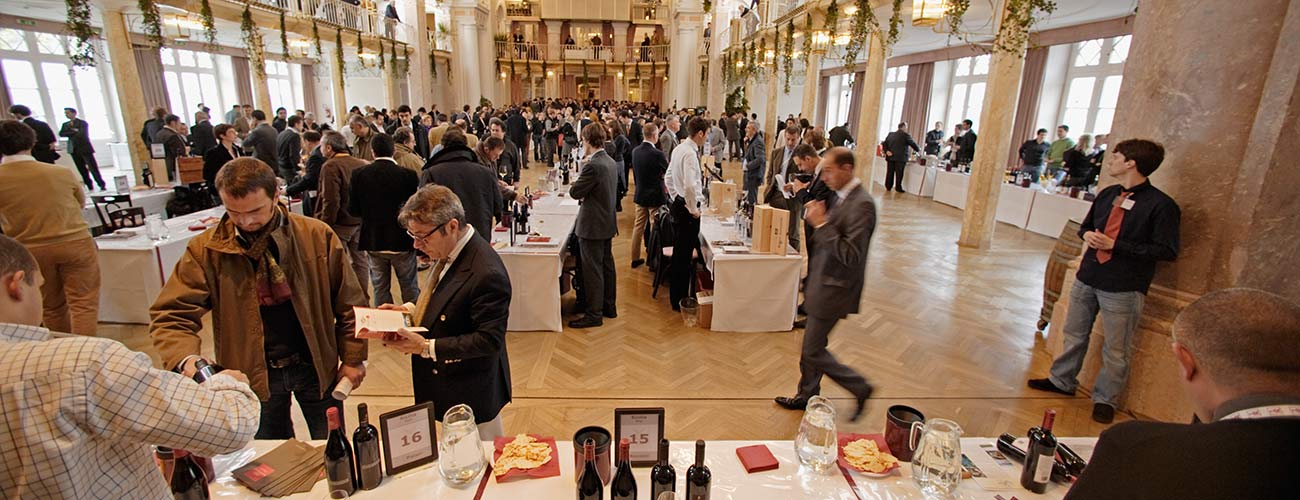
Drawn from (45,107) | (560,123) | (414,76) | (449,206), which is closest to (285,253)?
(449,206)

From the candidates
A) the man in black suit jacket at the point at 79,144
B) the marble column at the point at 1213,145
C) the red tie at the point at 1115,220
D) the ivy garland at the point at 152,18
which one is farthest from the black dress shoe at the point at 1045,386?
the man in black suit jacket at the point at 79,144

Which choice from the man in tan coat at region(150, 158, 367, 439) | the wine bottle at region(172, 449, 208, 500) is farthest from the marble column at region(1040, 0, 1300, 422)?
the wine bottle at region(172, 449, 208, 500)

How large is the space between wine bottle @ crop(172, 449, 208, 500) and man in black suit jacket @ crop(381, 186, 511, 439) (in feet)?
1.88

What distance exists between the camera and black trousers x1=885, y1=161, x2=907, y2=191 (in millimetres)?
11508

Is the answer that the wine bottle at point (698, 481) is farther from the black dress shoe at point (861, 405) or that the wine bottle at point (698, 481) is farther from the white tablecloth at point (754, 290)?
the white tablecloth at point (754, 290)

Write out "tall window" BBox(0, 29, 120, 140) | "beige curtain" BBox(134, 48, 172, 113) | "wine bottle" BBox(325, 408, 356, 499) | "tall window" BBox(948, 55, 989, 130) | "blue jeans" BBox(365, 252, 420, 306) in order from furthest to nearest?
"beige curtain" BBox(134, 48, 172, 113) < "tall window" BBox(948, 55, 989, 130) < "tall window" BBox(0, 29, 120, 140) < "blue jeans" BBox(365, 252, 420, 306) < "wine bottle" BBox(325, 408, 356, 499)

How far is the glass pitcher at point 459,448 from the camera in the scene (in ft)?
5.13

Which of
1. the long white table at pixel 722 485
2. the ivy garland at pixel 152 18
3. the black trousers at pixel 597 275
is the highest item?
the ivy garland at pixel 152 18

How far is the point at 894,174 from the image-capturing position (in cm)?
1170

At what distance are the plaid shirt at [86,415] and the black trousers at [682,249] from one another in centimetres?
374

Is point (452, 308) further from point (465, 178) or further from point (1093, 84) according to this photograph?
point (1093, 84)

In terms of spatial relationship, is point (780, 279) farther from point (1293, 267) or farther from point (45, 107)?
point (45, 107)

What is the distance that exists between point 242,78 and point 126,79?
917 centimetres

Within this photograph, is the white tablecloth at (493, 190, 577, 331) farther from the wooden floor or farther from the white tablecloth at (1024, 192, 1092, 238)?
the white tablecloth at (1024, 192, 1092, 238)
